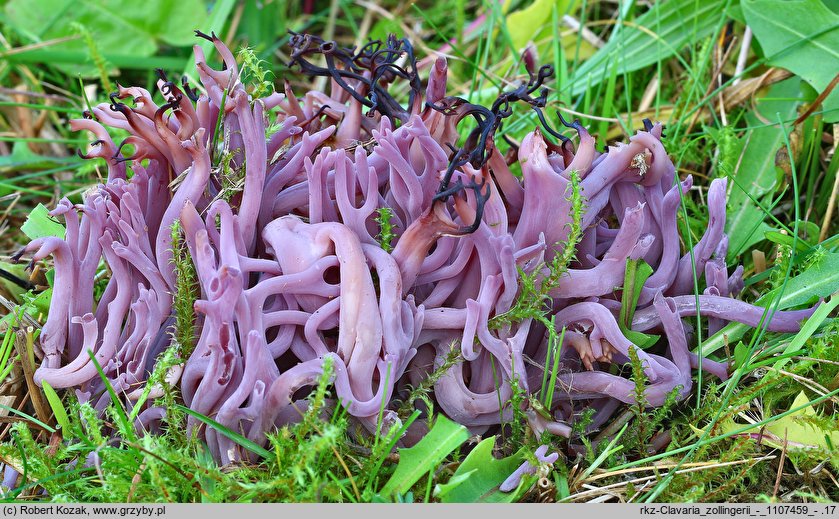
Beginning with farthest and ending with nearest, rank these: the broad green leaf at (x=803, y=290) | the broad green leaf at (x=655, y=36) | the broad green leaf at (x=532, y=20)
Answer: the broad green leaf at (x=532, y=20) < the broad green leaf at (x=655, y=36) < the broad green leaf at (x=803, y=290)

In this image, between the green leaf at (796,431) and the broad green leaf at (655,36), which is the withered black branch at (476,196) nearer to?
the green leaf at (796,431)

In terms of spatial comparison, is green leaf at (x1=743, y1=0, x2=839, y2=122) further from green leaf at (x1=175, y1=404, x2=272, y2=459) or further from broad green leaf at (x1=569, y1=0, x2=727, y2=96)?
green leaf at (x1=175, y1=404, x2=272, y2=459)

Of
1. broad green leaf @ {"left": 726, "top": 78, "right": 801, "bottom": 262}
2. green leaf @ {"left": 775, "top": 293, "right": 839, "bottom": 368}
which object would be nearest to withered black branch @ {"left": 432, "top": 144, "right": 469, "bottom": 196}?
green leaf @ {"left": 775, "top": 293, "right": 839, "bottom": 368}

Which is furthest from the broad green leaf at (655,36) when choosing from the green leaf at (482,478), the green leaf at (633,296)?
the green leaf at (482,478)

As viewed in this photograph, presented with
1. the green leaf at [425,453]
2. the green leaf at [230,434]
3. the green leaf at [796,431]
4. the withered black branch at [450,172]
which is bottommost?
the green leaf at [796,431]

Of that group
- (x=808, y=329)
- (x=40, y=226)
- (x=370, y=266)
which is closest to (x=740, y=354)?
(x=808, y=329)
